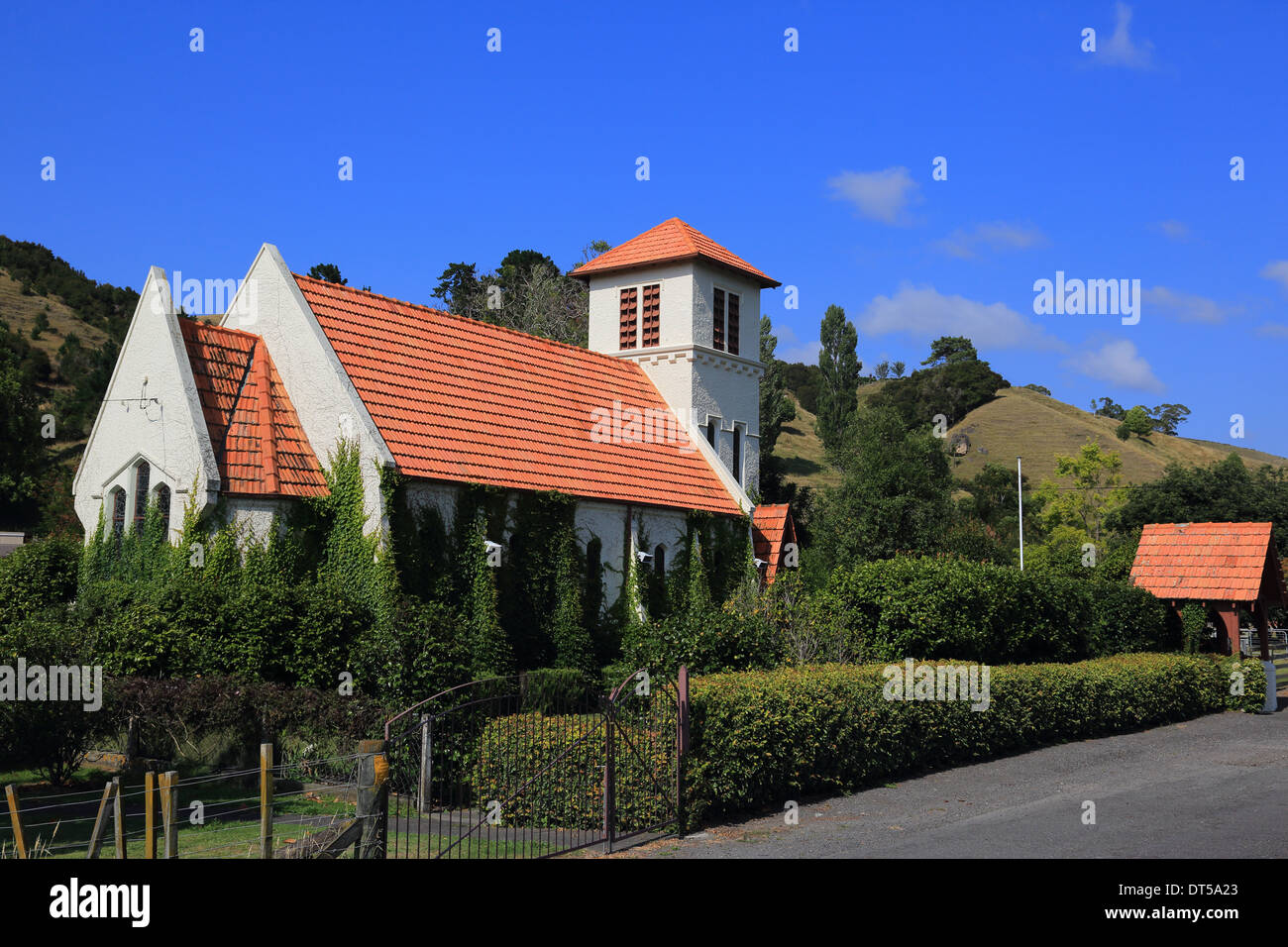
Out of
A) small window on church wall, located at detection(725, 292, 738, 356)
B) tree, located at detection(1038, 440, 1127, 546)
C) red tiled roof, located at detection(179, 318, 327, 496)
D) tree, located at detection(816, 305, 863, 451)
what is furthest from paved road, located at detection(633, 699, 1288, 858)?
tree, located at detection(816, 305, 863, 451)

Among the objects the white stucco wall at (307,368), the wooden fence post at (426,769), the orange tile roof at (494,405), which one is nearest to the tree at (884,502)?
the orange tile roof at (494,405)

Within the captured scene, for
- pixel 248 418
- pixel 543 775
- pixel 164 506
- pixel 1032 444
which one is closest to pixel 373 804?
pixel 543 775

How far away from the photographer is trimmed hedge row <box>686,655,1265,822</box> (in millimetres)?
14523

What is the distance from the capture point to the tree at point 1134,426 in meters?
113

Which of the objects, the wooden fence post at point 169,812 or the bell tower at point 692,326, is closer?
the wooden fence post at point 169,812

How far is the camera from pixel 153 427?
69.1 feet

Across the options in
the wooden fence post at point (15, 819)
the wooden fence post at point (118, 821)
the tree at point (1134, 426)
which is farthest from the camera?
the tree at point (1134, 426)

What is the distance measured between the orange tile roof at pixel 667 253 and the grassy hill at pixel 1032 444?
54.2m

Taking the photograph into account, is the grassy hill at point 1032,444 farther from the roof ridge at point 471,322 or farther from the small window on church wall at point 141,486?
the small window on church wall at point 141,486

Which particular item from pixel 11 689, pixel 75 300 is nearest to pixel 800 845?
pixel 11 689

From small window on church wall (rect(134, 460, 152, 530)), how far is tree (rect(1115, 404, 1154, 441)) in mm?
110046

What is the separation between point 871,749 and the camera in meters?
17.0
